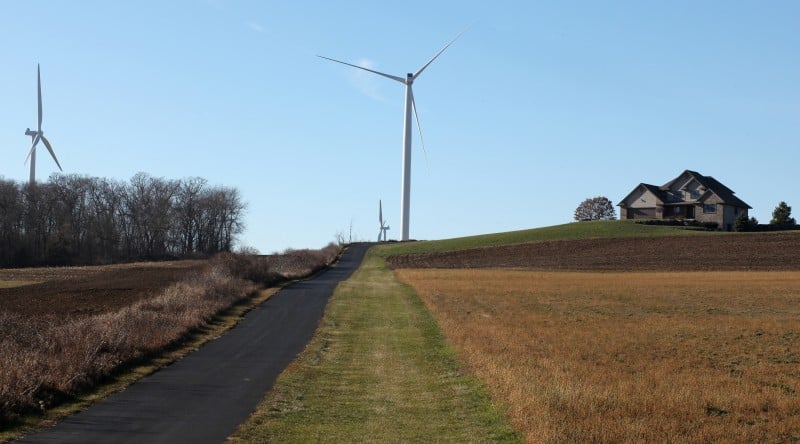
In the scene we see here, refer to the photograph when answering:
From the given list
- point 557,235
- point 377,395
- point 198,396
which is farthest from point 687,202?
point 198,396

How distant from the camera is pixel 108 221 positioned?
5349 inches

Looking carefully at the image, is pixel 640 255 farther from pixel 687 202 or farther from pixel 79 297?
pixel 79 297

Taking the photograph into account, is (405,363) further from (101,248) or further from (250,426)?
(101,248)

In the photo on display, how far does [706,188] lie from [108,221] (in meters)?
94.1

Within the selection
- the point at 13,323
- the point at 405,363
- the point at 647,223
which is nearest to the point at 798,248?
the point at 647,223

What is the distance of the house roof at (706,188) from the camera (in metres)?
118

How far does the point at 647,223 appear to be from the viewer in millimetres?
112500

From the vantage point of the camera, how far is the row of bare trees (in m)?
118

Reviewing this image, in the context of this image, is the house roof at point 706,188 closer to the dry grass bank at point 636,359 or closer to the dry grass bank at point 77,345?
the dry grass bank at point 636,359

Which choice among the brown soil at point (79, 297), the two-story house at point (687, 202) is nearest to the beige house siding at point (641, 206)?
the two-story house at point (687, 202)

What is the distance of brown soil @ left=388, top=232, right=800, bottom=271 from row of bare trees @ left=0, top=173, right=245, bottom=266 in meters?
55.6

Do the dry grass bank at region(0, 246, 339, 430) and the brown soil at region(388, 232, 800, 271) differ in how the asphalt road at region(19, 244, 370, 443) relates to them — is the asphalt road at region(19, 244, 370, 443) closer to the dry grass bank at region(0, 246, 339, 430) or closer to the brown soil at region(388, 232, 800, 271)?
the dry grass bank at region(0, 246, 339, 430)

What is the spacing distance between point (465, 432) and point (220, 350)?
42.0ft

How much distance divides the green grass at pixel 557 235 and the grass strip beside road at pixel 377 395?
73.7 m
